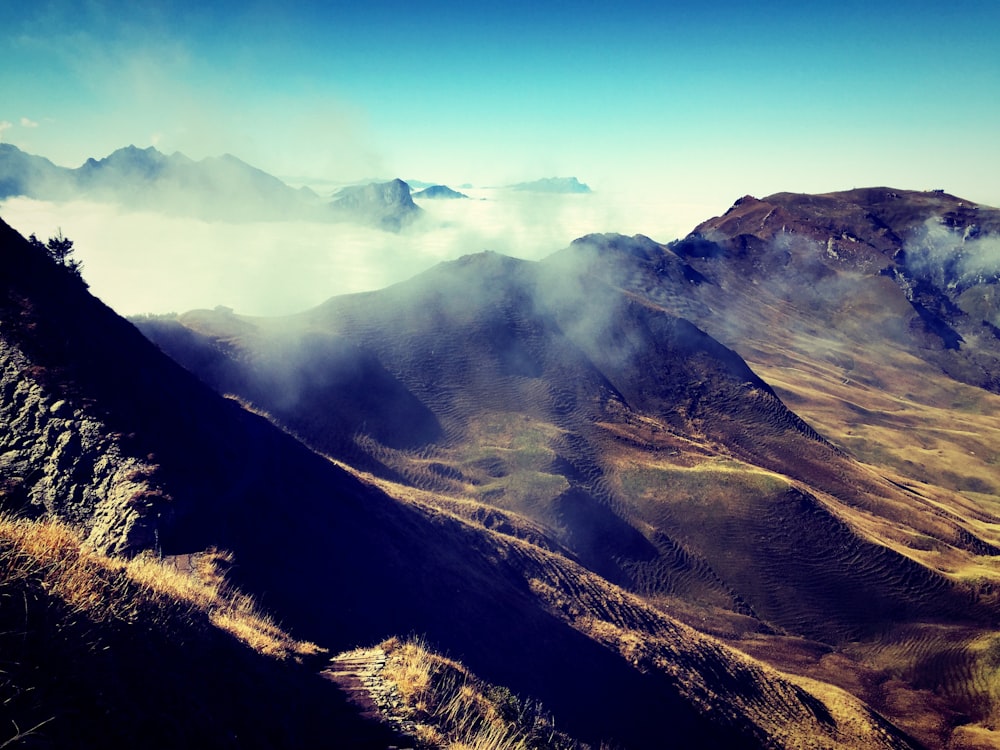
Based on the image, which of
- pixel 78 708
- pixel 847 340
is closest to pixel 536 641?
pixel 78 708

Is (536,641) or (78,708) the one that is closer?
(78,708)

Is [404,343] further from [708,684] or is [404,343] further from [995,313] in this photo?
[995,313]

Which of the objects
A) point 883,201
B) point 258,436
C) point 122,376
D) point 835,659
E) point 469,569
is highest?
point 883,201

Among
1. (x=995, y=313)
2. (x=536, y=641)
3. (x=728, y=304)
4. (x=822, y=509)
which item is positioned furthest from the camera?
(x=995, y=313)

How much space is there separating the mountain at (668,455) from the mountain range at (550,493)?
0.25 meters

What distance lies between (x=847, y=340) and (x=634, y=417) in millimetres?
85658

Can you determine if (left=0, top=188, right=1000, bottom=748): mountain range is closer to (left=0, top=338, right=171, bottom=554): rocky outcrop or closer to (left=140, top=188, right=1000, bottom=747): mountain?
(left=0, top=338, right=171, bottom=554): rocky outcrop

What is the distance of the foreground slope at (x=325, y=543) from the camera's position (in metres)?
14.7

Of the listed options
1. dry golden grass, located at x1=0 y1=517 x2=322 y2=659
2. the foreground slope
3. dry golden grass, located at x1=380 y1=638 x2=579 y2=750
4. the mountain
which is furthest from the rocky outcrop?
the mountain

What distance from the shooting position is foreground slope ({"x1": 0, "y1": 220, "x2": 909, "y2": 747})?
14711mm

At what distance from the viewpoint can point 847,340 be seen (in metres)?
112

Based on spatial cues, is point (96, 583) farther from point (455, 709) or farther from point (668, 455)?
point (668, 455)

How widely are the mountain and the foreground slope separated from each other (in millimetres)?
7834

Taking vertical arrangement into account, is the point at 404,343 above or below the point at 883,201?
below
